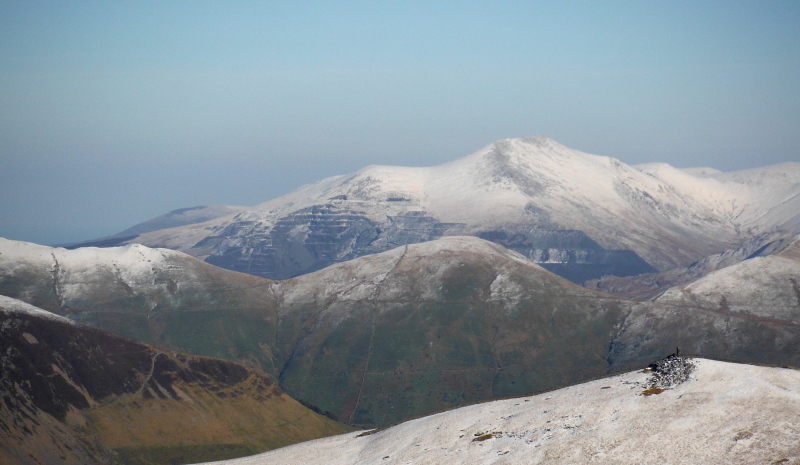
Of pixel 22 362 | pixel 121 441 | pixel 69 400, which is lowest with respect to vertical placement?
pixel 121 441

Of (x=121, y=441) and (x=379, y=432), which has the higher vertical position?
(x=379, y=432)

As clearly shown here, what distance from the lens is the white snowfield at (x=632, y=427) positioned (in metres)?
62.1

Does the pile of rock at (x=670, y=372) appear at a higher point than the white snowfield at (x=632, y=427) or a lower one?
higher

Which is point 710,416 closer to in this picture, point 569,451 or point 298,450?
point 569,451

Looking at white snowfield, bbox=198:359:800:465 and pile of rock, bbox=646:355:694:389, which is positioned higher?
pile of rock, bbox=646:355:694:389

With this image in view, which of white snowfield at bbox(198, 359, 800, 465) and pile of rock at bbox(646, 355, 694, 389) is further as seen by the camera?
pile of rock at bbox(646, 355, 694, 389)

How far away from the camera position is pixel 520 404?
9306 centimetres

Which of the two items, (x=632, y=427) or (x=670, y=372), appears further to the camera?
(x=670, y=372)

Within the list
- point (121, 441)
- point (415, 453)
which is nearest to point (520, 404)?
point (415, 453)

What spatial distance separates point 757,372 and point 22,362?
586ft

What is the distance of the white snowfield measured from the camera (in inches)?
2443

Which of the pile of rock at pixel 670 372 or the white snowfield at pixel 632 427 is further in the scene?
the pile of rock at pixel 670 372

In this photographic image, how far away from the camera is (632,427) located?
69375 mm

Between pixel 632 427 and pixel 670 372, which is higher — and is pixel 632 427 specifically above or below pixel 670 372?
below
